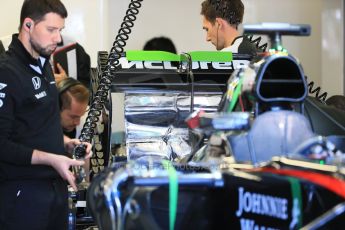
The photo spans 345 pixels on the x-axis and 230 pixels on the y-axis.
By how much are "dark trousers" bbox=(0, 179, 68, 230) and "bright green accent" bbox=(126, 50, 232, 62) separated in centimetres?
52

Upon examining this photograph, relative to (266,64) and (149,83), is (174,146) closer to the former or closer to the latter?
(149,83)

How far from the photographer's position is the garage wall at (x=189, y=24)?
4.27m

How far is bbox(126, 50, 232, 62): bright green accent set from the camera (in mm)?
2195

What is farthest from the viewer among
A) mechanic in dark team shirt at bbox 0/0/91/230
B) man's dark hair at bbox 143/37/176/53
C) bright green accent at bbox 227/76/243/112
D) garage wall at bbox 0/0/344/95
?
man's dark hair at bbox 143/37/176/53

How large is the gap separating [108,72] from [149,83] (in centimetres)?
15

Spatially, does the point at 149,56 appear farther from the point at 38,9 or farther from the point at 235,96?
the point at 235,96

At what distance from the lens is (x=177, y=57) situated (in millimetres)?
2256

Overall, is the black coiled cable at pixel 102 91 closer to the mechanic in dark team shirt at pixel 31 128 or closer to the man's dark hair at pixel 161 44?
the mechanic in dark team shirt at pixel 31 128

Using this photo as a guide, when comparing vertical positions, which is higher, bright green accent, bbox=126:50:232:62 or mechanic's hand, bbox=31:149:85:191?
bright green accent, bbox=126:50:232:62

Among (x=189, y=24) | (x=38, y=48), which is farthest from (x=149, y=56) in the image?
(x=189, y=24)

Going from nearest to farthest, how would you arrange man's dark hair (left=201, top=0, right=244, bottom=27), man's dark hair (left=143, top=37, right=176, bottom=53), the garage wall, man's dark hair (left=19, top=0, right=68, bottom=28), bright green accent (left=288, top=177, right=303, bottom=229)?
bright green accent (left=288, top=177, right=303, bottom=229) < man's dark hair (left=19, top=0, right=68, bottom=28) < man's dark hair (left=201, top=0, right=244, bottom=27) < the garage wall < man's dark hair (left=143, top=37, right=176, bottom=53)

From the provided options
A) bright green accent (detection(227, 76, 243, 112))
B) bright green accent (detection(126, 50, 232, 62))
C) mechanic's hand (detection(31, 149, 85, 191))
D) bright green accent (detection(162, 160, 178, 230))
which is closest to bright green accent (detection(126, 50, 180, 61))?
bright green accent (detection(126, 50, 232, 62))

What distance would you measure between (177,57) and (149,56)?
0.10 m

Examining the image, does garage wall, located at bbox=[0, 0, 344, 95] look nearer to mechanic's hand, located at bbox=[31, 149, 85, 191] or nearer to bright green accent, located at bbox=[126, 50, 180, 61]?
bright green accent, located at bbox=[126, 50, 180, 61]
